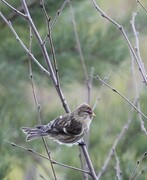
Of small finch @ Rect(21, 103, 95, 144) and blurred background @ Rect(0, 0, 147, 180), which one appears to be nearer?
small finch @ Rect(21, 103, 95, 144)

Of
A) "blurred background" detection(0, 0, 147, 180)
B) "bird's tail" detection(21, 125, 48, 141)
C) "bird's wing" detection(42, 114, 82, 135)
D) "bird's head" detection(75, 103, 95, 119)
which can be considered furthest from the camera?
"blurred background" detection(0, 0, 147, 180)

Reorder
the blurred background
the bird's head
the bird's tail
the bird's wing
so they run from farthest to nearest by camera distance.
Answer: the blurred background → the bird's head → the bird's wing → the bird's tail

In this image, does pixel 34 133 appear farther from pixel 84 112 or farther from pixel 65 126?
pixel 84 112

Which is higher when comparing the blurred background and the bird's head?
the blurred background

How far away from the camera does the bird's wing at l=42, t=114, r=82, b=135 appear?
11.9 feet

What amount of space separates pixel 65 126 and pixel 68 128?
0.02 m

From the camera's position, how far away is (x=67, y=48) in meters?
5.85

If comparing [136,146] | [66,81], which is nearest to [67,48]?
[66,81]

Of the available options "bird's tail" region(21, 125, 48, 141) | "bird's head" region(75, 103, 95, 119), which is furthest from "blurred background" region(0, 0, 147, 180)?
"bird's tail" region(21, 125, 48, 141)

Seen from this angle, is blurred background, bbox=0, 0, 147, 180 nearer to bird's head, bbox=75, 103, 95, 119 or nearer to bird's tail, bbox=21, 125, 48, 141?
bird's head, bbox=75, 103, 95, 119

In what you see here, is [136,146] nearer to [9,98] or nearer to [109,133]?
[109,133]

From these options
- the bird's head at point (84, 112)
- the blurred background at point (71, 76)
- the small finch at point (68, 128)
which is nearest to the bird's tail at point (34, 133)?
the small finch at point (68, 128)

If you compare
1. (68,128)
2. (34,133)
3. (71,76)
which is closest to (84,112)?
(68,128)

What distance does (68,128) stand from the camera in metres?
3.68
